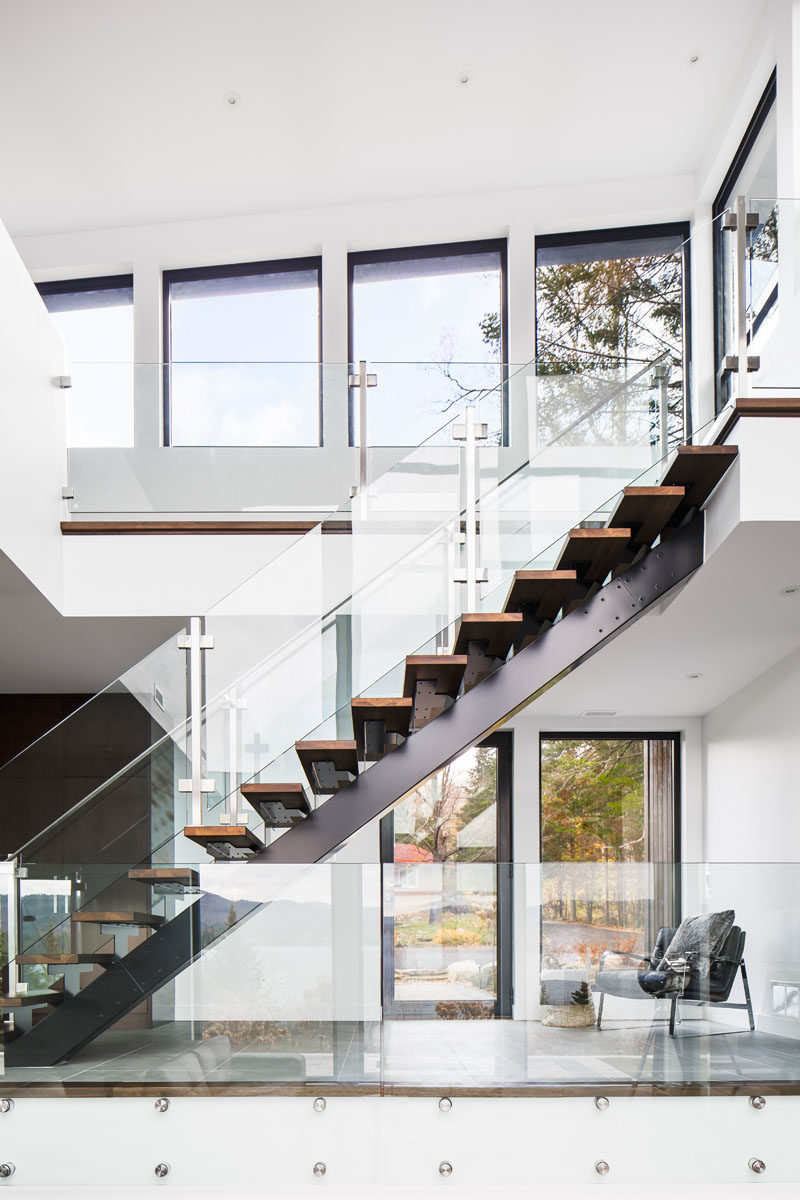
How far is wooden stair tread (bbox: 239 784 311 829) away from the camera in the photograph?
16.3 ft

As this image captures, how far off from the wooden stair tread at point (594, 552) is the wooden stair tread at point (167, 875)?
2.07m

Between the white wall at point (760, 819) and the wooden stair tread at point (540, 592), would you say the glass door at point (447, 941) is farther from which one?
the wooden stair tread at point (540, 592)

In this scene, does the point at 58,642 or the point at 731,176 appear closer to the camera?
the point at 58,642

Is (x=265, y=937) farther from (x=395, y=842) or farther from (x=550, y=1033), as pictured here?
(x=395, y=842)

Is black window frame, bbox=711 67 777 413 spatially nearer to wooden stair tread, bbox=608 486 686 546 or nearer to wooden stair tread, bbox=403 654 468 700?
wooden stair tread, bbox=608 486 686 546

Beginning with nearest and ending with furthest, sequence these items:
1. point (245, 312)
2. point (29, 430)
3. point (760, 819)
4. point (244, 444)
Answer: point (29, 430) < point (244, 444) < point (760, 819) < point (245, 312)

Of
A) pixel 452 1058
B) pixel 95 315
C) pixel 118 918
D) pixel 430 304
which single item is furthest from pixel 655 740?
pixel 118 918

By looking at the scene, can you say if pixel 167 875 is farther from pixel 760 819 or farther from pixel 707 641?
pixel 760 819

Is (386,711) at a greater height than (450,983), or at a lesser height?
greater

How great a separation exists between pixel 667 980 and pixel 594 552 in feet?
5.90

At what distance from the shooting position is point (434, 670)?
498 cm

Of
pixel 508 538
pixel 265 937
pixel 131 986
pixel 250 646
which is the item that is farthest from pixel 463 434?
pixel 131 986

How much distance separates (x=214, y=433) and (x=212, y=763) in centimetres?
232

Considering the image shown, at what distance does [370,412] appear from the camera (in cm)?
684
